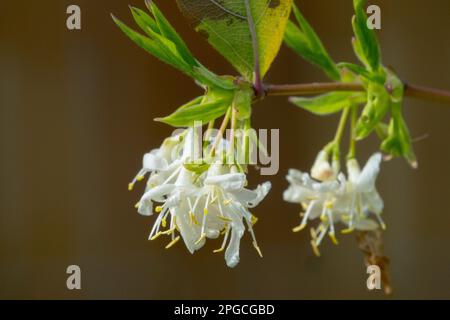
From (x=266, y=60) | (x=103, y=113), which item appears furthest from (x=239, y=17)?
(x=103, y=113)

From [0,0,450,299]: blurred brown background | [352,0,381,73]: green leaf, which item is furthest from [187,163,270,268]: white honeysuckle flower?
[0,0,450,299]: blurred brown background

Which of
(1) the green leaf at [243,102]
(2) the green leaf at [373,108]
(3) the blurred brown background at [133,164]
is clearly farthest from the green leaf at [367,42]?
(3) the blurred brown background at [133,164]

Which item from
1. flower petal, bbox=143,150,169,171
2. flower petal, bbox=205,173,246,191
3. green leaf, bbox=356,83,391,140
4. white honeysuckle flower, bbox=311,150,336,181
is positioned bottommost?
flower petal, bbox=205,173,246,191

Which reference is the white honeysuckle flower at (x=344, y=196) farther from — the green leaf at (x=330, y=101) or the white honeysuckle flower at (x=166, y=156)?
the white honeysuckle flower at (x=166, y=156)

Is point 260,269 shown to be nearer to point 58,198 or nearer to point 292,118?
point 292,118

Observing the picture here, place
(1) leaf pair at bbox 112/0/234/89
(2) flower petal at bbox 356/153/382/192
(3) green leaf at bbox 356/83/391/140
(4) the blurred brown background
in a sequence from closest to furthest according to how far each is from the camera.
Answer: (1) leaf pair at bbox 112/0/234/89 < (3) green leaf at bbox 356/83/391/140 < (2) flower petal at bbox 356/153/382/192 < (4) the blurred brown background

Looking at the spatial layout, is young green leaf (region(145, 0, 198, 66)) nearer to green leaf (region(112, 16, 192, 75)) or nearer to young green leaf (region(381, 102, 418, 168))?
green leaf (region(112, 16, 192, 75))
